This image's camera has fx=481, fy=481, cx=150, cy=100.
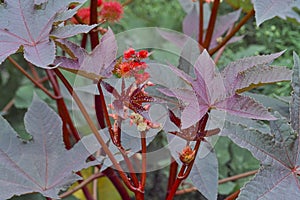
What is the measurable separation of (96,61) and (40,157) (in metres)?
0.22

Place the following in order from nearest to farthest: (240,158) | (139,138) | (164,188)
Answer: (139,138) < (240,158) < (164,188)

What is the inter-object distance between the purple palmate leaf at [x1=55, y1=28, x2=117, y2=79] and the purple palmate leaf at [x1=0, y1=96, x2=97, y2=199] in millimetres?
169

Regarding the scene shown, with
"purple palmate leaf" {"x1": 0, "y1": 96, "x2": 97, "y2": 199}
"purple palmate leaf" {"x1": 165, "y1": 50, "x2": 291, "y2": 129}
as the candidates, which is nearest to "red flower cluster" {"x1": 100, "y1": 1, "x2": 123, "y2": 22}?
"purple palmate leaf" {"x1": 0, "y1": 96, "x2": 97, "y2": 199}

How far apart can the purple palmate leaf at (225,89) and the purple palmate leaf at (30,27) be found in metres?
0.13

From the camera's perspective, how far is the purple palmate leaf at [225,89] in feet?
1.68

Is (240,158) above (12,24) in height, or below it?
below

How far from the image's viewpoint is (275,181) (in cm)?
55

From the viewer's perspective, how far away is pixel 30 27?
569mm

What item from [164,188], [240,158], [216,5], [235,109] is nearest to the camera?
[235,109]

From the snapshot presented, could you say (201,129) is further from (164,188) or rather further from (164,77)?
(164,188)

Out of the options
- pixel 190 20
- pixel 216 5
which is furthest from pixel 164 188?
pixel 216 5

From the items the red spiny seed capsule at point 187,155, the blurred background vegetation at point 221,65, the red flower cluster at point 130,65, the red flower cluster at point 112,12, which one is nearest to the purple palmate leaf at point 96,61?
the red flower cluster at point 130,65

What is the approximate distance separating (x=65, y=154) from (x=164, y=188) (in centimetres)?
73

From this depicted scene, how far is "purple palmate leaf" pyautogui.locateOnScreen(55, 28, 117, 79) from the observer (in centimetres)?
53
